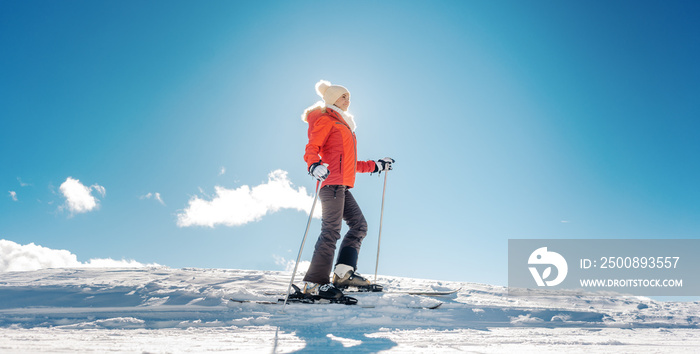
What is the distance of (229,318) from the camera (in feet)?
8.89

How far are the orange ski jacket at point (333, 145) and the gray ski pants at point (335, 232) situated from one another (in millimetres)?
150

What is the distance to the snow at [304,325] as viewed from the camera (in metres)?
1.87

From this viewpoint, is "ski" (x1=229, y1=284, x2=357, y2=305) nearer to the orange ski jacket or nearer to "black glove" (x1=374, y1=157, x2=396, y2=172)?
the orange ski jacket

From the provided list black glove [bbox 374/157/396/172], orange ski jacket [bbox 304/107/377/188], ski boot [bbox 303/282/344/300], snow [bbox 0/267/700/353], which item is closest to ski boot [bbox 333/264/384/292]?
ski boot [bbox 303/282/344/300]

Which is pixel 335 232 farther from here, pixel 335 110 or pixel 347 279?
pixel 335 110

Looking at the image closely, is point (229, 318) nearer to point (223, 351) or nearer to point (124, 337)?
point (124, 337)

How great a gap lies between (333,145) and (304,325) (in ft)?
7.43

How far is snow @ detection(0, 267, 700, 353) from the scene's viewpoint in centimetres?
187

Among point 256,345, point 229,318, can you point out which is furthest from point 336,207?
point 256,345

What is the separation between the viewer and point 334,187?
414 centimetres

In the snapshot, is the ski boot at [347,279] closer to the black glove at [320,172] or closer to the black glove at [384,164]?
the black glove at [320,172]

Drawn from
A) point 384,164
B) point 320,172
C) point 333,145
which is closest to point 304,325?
point 320,172

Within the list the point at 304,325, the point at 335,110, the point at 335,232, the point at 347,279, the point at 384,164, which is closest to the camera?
the point at 304,325

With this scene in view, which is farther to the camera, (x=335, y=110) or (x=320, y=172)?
(x=335, y=110)
